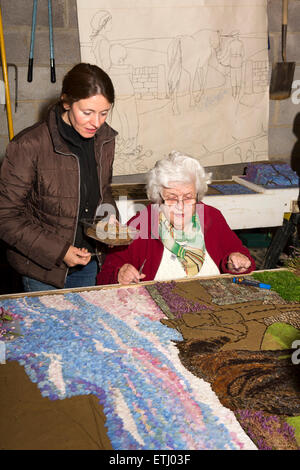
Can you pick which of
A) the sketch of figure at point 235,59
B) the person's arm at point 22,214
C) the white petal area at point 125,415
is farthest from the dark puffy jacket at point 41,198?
the sketch of figure at point 235,59

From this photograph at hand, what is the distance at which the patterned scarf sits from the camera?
2111 millimetres

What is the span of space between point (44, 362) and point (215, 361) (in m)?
0.48

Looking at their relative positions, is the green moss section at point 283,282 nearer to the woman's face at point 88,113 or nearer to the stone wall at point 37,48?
the woman's face at point 88,113

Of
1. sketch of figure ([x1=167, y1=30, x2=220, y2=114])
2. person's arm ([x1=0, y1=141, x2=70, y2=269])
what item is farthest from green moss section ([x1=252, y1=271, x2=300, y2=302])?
sketch of figure ([x1=167, y1=30, x2=220, y2=114])

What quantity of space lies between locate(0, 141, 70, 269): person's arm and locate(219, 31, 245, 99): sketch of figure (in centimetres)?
233

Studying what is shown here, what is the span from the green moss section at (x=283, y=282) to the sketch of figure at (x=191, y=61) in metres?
2.03

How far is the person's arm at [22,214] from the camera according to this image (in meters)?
1.79

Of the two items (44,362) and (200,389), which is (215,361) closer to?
(200,389)

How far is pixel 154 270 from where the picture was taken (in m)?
2.09

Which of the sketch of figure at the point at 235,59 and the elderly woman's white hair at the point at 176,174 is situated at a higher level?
the sketch of figure at the point at 235,59

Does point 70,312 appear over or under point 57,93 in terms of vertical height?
under

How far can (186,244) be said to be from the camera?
2.14 m

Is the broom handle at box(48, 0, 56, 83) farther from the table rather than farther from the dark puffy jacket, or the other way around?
the table

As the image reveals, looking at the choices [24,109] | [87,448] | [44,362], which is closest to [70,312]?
[44,362]
